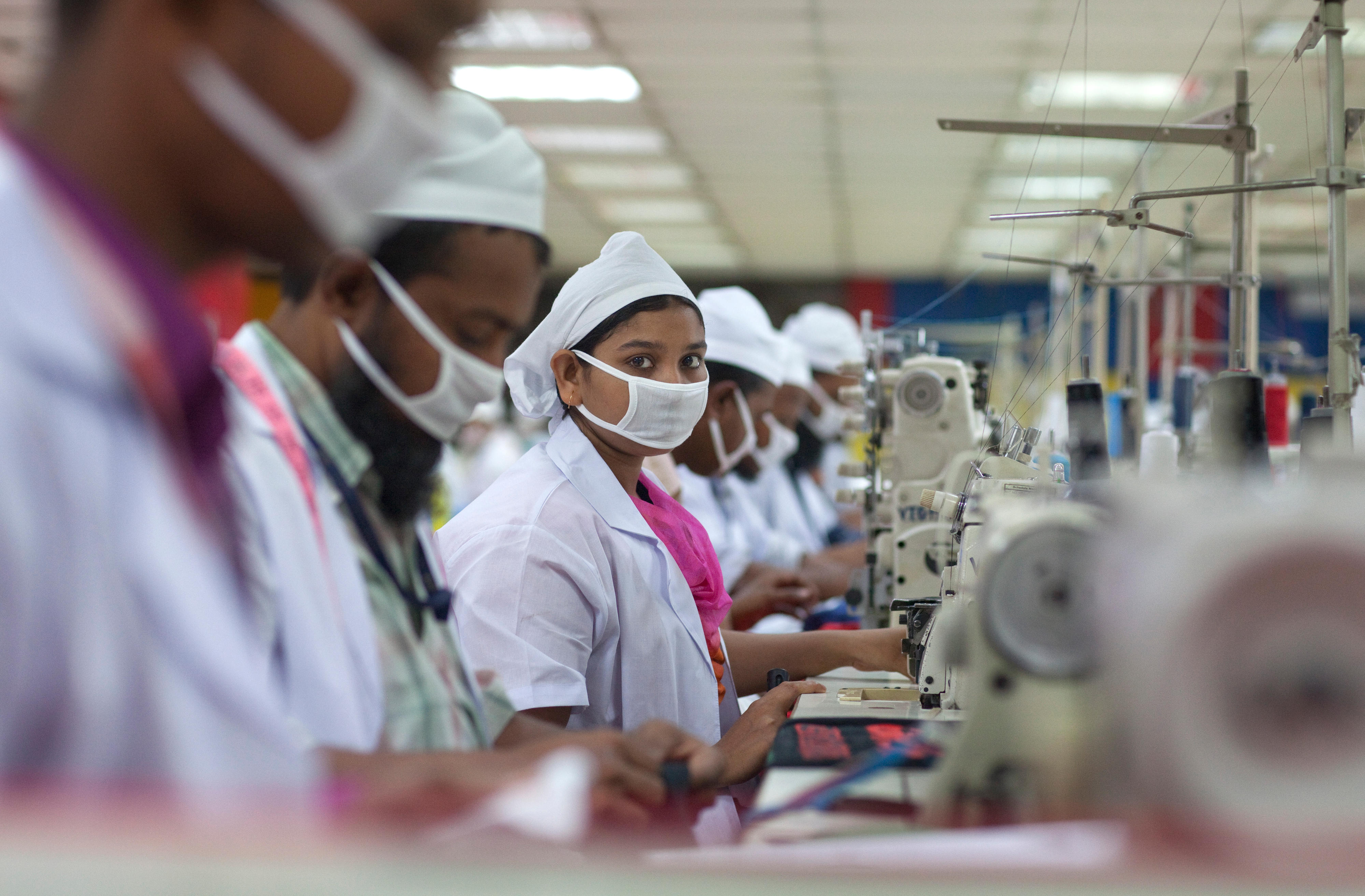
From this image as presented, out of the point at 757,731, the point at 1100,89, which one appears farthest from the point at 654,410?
the point at 1100,89

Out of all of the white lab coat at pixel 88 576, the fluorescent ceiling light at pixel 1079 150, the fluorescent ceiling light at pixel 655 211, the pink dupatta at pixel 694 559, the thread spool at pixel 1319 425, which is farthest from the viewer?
the fluorescent ceiling light at pixel 655 211

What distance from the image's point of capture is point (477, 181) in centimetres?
114

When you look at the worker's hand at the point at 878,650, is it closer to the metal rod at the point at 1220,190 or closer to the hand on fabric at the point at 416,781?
the metal rod at the point at 1220,190

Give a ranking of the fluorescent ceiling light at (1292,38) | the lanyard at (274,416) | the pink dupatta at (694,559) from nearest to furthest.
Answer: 1. the lanyard at (274,416)
2. the fluorescent ceiling light at (1292,38)
3. the pink dupatta at (694,559)

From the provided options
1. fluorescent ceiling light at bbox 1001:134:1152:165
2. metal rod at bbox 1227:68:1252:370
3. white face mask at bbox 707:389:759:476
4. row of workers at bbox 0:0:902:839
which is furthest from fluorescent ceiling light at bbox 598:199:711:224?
row of workers at bbox 0:0:902:839

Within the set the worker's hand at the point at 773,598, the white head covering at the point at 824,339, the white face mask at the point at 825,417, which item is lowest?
the worker's hand at the point at 773,598

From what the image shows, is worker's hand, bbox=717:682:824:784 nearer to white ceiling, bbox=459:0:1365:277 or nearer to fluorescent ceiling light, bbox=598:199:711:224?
white ceiling, bbox=459:0:1365:277

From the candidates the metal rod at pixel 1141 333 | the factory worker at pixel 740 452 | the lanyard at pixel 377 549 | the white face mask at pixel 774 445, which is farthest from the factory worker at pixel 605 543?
A: the white face mask at pixel 774 445

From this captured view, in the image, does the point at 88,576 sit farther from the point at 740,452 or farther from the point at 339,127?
the point at 740,452

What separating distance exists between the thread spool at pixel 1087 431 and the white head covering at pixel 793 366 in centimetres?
222

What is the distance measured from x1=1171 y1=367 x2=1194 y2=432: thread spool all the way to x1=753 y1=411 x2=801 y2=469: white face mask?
1266mm

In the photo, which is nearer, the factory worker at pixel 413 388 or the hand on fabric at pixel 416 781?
the hand on fabric at pixel 416 781

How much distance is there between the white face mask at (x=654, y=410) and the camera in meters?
1.91

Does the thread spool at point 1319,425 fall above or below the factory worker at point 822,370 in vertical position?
below
